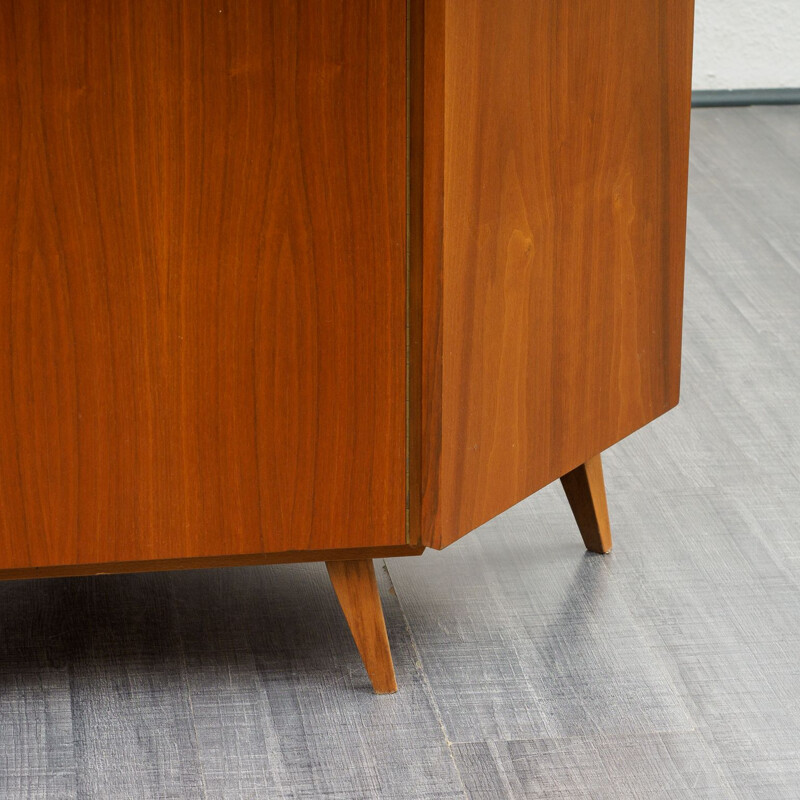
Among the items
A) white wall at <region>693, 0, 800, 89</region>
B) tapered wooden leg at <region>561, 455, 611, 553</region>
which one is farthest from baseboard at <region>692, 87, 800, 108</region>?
tapered wooden leg at <region>561, 455, 611, 553</region>

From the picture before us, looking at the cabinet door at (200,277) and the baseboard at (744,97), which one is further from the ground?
the cabinet door at (200,277)

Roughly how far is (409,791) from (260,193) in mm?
477

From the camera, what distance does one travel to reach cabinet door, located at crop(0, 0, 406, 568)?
87 cm

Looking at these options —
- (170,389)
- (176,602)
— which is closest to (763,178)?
(176,602)

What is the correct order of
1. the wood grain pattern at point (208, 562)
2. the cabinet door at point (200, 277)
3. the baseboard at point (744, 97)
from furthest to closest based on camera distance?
the baseboard at point (744, 97) < the wood grain pattern at point (208, 562) < the cabinet door at point (200, 277)

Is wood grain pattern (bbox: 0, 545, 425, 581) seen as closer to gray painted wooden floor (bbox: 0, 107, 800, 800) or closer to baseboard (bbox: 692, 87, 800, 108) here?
gray painted wooden floor (bbox: 0, 107, 800, 800)

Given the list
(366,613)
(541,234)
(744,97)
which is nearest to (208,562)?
(366,613)

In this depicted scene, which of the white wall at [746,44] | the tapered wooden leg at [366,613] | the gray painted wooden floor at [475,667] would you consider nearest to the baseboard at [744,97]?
the white wall at [746,44]

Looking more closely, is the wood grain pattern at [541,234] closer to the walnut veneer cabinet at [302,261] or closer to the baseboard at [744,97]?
the walnut veneer cabinet at [302,261]

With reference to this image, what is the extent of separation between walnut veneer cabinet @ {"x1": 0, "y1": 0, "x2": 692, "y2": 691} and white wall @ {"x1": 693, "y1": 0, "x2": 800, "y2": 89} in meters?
2.08

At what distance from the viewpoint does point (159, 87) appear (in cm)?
87

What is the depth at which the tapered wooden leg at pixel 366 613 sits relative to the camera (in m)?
1.09

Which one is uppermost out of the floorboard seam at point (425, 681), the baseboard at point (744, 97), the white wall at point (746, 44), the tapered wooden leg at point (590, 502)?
the white wall at point (746, 44)

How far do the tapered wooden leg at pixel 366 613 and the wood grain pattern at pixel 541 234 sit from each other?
0.10m
